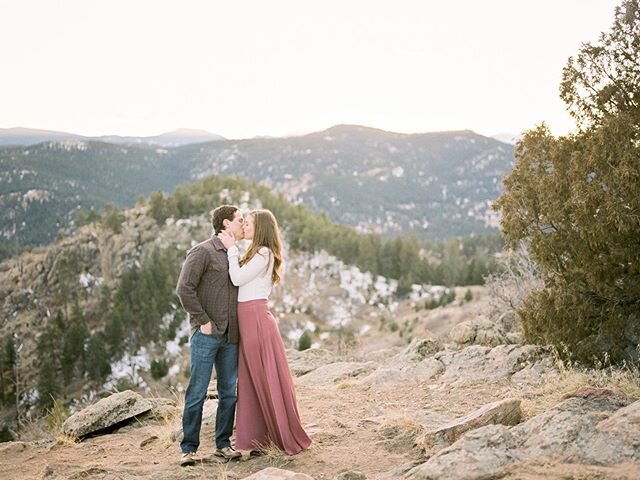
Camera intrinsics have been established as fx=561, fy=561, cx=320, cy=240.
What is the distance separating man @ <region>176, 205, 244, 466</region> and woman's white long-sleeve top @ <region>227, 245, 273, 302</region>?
0.31 feet

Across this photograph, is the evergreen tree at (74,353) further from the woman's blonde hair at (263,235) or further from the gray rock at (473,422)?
the gray rock at (473,422)

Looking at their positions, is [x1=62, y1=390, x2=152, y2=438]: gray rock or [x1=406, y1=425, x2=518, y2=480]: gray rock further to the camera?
[x1=62, y1=390, x2=152, y2=438]: gray rock

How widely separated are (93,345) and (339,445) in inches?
1970

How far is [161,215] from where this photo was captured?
72438 millimetres

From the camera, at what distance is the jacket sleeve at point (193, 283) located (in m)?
5.88

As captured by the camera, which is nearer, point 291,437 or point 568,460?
point 568,460

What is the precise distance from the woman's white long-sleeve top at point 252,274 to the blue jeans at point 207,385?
56cm

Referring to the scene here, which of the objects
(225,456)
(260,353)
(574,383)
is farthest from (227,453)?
(574,383)

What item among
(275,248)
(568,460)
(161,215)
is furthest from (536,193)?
(161,215)

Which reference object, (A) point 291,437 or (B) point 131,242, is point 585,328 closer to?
(A) point 291,437

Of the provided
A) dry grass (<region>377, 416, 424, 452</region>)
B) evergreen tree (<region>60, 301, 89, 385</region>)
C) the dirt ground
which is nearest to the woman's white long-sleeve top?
the dirt ground

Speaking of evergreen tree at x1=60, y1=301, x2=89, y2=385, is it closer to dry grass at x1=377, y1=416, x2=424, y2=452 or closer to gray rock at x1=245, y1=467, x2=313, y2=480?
dry grass at x1=377, y1=416, x2=424, y2=452

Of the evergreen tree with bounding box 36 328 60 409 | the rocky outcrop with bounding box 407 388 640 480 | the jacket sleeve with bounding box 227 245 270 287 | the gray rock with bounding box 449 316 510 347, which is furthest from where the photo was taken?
the evergreen tree with bounding box 36 328 60 409

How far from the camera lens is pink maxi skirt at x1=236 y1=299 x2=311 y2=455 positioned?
6.19 m
